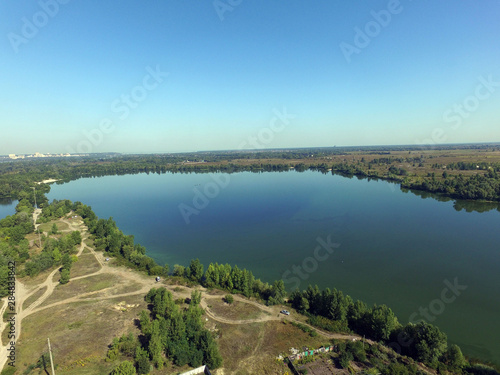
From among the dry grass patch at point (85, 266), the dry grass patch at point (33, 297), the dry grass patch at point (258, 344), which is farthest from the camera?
the dry grass patch at point (85, 266)

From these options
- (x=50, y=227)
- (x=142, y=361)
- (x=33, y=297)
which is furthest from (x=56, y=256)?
(x=142, y=361)

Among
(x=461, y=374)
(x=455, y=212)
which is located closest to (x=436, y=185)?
(x=455, y=212)

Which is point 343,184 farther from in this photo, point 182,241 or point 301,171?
point 182,241

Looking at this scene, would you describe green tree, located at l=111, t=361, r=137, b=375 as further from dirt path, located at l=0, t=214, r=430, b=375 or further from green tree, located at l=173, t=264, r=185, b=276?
green tree, located at l=173, t=264, r=185, b=276

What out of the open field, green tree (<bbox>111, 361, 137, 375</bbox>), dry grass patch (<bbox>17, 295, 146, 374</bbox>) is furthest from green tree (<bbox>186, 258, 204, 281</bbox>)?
green tree (<bbox>111, 361, 137, 375</bbox>)

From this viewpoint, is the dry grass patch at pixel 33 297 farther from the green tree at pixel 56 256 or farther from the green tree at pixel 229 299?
the green tree at pixel 229 299

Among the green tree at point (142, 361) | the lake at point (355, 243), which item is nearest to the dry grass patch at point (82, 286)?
the lake at point (355, 243)

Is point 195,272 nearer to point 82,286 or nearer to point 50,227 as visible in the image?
point 82,286

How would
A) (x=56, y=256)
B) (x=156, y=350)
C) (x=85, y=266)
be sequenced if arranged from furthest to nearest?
1. (x=85, y=266)
2. (x=56, y=256)
3. (x=156, y=350)

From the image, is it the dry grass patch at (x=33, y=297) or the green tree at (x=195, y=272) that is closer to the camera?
the dry grass patch at (x=33, y=297)

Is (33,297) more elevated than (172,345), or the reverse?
(172,345)
